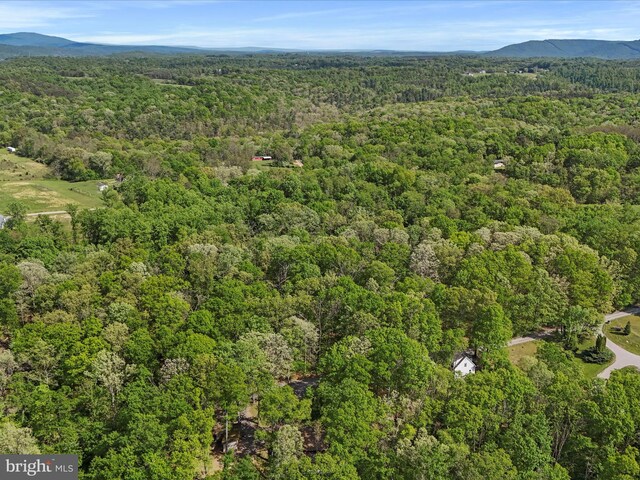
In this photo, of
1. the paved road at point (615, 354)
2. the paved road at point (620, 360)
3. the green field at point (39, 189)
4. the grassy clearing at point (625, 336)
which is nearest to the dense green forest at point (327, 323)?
the paved road at point (615, 354)

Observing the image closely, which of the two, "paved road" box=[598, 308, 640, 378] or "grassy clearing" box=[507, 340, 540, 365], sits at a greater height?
"grassy clearing" box=[507, 340, 540, 365]

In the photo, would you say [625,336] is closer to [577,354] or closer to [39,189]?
[577,354]

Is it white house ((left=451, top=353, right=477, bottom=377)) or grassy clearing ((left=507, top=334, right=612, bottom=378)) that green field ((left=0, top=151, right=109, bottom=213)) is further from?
grassy clearing ((left=507, top=334, right=612, bottom=378))

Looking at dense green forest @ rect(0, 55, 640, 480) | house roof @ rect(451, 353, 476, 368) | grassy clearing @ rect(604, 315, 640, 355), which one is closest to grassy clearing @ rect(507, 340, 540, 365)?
dense green forest @ rect(0, 55, 640, 480)

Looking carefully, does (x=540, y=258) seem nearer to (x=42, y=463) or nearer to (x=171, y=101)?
(x=42, y=463)

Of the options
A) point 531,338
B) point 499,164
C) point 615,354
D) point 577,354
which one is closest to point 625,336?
point 615,354

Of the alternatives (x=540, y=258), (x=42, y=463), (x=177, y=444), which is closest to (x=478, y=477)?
(x=177, y=444)
